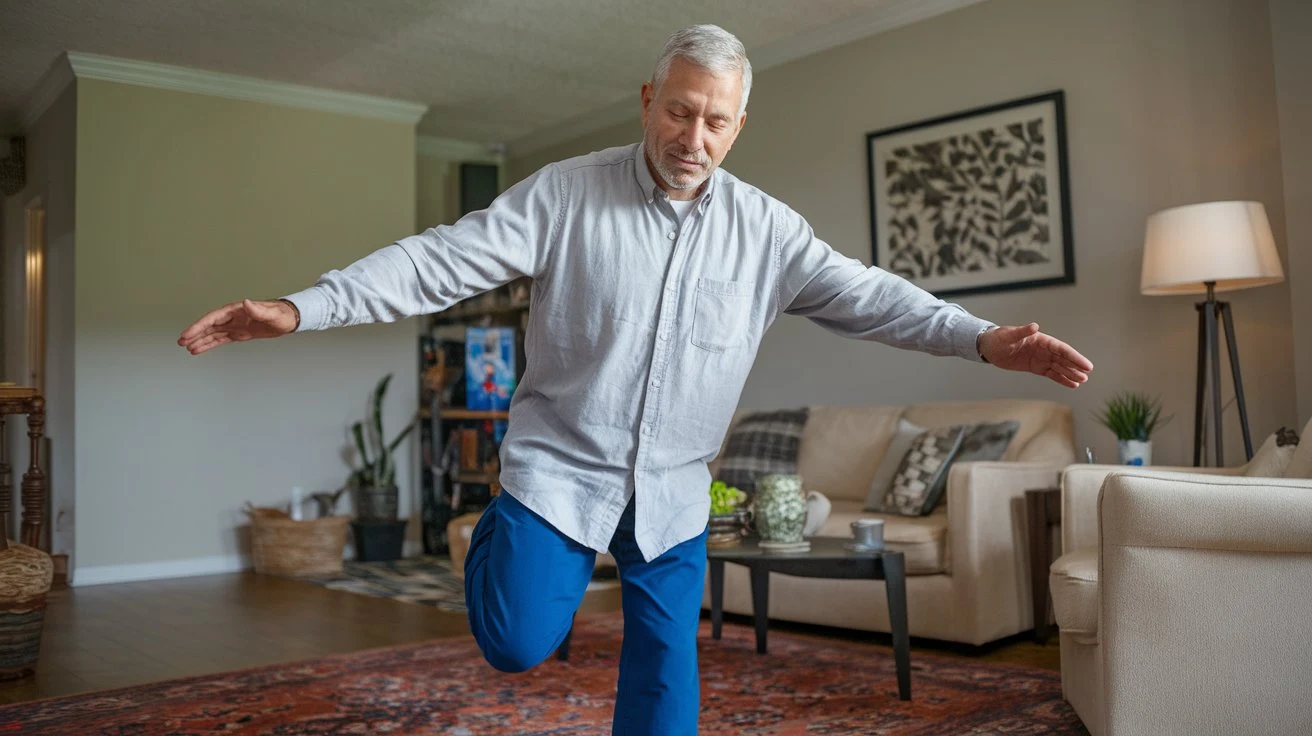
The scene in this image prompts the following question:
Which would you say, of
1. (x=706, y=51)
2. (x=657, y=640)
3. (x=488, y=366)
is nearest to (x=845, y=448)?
(x=488, y=366)

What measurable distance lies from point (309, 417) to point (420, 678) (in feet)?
11.2

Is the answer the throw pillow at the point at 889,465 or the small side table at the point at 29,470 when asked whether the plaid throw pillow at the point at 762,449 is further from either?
the small side table at the point at 29,470

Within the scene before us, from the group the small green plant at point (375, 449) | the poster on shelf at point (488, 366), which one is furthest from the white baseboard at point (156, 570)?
the poster on shelf at point (488, 366)

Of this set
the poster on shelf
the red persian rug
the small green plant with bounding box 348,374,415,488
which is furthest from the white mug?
the small green plant with bounding box 348,374,415,488

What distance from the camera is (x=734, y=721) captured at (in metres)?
2.69

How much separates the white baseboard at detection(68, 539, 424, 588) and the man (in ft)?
15.2

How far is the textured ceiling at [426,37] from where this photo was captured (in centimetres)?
496

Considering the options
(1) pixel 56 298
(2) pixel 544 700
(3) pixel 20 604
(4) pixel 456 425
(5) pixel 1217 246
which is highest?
(1) pixel 56 298

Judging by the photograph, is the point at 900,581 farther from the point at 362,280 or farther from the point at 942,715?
the point at 362,280

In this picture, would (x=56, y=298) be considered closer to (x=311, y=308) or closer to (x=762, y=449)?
(x=762, y=449)

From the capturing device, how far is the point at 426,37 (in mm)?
5387

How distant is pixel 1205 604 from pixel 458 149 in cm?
622

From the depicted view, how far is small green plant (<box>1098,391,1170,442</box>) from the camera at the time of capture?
3.76m

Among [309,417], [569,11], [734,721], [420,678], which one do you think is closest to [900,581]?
[734,721]
